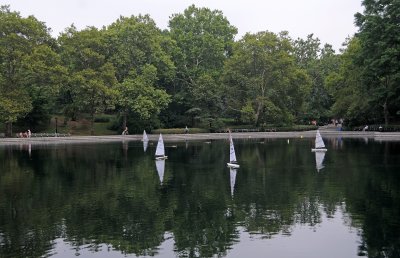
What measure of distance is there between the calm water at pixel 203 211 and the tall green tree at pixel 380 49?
1333 inches

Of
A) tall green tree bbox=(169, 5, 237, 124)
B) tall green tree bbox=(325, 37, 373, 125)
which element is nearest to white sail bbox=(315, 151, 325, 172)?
tall green tree bbox=(325, 37, 373, 125)

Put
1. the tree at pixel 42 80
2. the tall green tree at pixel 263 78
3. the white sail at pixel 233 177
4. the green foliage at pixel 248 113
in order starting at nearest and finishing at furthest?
the white sail at pixel 233 177 → the tree at pixel 42 80 → the green foliage at pixel 248 113 → the tall green tree at pixel 263 78

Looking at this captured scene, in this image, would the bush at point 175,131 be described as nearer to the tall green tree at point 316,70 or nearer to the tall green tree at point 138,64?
the tall green tree at point 138,64

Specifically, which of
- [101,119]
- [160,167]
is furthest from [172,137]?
[160,167]

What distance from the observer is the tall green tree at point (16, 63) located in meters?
71.7

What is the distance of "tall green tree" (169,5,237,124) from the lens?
293 feet

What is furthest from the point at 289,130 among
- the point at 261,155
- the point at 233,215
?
the point at 233,215

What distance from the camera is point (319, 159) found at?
39938mm

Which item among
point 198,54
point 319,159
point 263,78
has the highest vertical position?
point 198,54

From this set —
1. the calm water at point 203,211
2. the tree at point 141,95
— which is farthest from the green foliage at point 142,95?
the calm water at point 203,211

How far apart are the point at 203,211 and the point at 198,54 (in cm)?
7798

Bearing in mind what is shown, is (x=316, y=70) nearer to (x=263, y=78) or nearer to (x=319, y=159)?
(x=263, y=78)

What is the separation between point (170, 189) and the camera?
1024 inches

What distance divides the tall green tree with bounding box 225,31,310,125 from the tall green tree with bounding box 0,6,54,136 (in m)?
33.2
